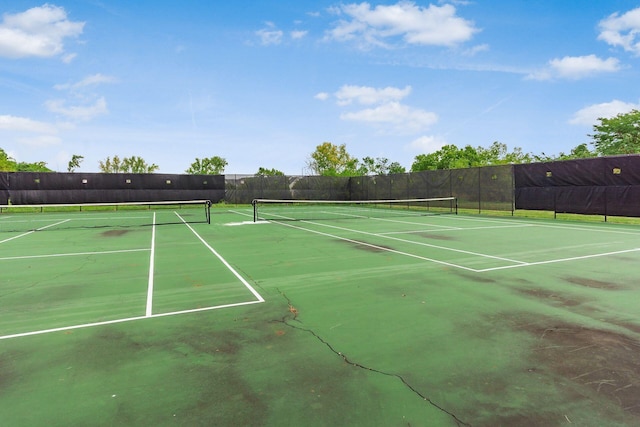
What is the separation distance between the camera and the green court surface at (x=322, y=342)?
2918 mm

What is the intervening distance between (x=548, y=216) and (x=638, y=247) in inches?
455

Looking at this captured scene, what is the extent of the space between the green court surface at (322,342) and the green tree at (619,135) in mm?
41177

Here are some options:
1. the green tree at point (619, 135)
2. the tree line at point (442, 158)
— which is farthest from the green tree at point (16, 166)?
the green tree at point (619, 135)

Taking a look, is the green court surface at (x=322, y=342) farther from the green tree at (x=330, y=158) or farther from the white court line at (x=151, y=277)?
the green tree at (x=330, y=158)

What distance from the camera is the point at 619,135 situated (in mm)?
41125

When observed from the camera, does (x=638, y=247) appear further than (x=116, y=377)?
Yes

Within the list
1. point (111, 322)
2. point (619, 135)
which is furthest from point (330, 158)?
point (111, 322)

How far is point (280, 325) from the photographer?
467cm

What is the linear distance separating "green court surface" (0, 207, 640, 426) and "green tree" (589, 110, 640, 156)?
4118 cm

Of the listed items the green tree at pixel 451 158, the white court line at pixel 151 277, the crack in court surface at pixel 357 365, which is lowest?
the crack in court surface at pixel 357 365

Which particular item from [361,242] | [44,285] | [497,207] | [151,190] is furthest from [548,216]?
[151,190]

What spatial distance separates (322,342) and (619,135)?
50.0m

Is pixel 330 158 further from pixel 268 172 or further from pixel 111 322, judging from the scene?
pixel 111 322

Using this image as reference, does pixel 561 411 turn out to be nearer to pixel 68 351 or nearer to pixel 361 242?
pixel 68 351
